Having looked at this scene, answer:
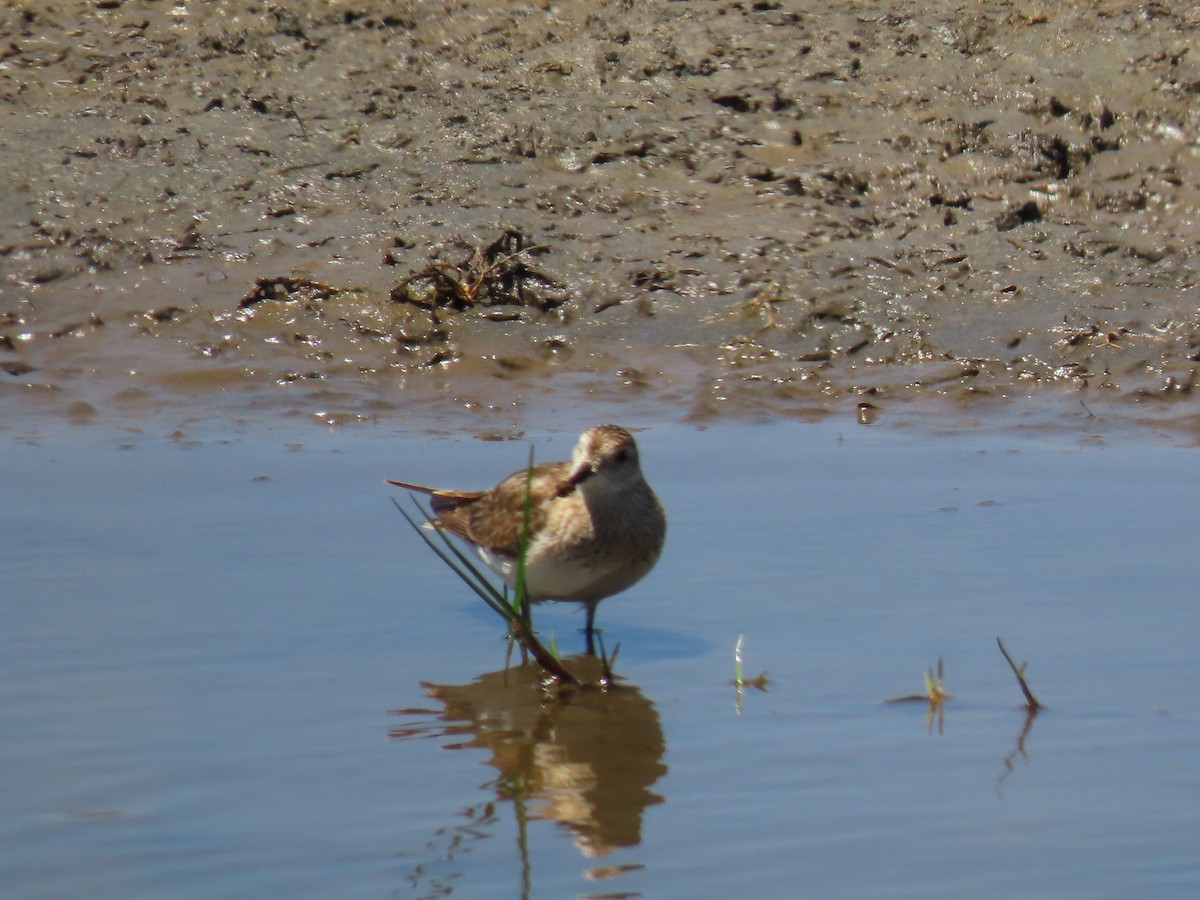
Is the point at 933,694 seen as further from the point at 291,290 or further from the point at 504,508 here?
the point at 291,290

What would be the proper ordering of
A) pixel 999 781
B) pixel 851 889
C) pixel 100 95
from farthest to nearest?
pixel 100 95, pixel 999 781, pixel 851 889

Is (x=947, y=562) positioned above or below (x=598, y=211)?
below

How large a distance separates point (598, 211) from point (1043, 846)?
21.6 feet

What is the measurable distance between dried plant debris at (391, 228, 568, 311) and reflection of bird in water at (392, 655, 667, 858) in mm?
4056

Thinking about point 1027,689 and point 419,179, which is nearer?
point 1027,689

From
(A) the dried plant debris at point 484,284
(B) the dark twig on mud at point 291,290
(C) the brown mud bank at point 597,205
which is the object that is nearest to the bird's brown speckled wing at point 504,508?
(C) the brown mud bank at point 597,205

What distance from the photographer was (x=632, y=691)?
5.44m

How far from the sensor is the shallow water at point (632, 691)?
418 cm

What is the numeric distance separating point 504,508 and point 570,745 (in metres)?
1.47

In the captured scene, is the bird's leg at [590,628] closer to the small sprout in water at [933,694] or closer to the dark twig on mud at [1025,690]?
the small sprout in water at [933,694]

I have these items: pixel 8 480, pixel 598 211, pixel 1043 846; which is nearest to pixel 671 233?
pixel 598 211

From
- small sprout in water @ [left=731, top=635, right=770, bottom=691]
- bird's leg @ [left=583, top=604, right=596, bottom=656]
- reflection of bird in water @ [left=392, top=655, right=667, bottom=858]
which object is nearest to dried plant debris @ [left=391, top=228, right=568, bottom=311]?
bird's leg @ [left=583, top=604, right=596, bottom=656]

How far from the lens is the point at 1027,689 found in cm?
499

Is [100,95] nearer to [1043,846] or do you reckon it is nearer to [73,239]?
[73,239]
